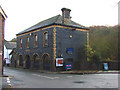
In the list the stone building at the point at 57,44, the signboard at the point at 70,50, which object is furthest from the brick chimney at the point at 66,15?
the signboard at the point at 70,50

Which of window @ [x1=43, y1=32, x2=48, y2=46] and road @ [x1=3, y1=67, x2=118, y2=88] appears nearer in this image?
road @ [x1=3, y1=67, x2=118, y2=88]

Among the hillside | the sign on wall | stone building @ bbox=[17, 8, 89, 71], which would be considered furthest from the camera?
the hillside

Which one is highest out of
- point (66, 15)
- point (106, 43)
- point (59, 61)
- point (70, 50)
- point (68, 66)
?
point (66, 15)

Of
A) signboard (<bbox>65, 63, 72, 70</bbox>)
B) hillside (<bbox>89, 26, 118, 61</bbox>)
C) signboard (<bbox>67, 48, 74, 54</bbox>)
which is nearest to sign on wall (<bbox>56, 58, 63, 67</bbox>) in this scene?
signboard (<bbox>65, 63, 72, 70</bbox>)

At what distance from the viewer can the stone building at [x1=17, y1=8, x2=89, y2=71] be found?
23281 millimetres

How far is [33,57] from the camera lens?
90.7 ft

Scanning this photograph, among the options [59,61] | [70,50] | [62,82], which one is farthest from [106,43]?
[62,82]

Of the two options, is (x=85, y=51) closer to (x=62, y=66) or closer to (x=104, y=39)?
(x=62, y=66)

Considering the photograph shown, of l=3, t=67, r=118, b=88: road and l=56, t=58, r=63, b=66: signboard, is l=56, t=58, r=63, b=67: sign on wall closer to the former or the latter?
l=56, t=58, r=63, b=66: signboard

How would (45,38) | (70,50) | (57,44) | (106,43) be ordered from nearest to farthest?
(57,44) < (70,50) < (45,38) < (106,43)

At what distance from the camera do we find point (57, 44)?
23.4m

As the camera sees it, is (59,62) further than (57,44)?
No

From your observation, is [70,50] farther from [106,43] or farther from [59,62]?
[106,43]

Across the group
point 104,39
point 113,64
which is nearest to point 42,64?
point 113,64
